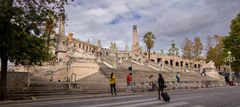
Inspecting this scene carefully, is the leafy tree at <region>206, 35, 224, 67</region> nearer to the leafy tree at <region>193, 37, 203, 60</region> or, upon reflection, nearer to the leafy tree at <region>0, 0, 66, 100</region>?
the leafy tree at <region>193, 37, 203, 60</region>

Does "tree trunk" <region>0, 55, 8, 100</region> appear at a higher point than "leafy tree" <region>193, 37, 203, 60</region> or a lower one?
lower

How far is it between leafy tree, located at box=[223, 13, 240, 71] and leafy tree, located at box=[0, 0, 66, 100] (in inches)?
2089

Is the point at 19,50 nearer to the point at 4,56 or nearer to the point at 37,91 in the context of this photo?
the point at 4,56

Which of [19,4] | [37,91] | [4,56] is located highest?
[19,4]

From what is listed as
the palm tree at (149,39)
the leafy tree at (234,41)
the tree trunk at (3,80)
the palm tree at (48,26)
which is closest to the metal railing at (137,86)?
the palm tree at (48,26)

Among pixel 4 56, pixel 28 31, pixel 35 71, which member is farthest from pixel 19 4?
pixel 35 71

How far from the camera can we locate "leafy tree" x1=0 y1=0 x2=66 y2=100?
68.3 ft

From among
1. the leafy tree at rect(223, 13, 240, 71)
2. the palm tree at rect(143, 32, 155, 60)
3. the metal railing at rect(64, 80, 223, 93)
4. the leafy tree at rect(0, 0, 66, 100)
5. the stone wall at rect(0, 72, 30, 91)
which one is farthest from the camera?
the palm tree at rect(143, 32, 155, 60)

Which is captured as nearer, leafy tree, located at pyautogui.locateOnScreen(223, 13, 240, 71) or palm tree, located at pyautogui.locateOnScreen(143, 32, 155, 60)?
leafy tree, located at pyautogui.locateOnScreen(223, 13, 240, 71)

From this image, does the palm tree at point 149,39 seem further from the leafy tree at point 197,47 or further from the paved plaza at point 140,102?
the paved plaza at point 140,102

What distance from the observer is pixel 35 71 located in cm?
4731

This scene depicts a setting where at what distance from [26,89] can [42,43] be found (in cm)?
402

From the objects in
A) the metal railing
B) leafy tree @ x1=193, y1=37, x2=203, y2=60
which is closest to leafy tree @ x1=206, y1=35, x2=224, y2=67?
leafy tree @ x1=193, y1=37, x2=203, y2=60

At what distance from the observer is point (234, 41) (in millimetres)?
70812
